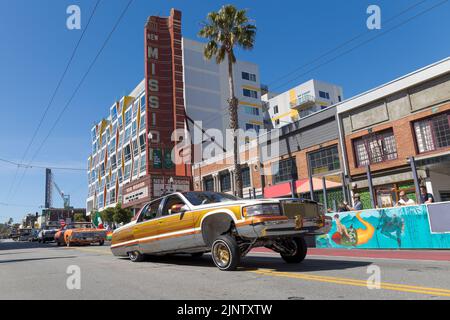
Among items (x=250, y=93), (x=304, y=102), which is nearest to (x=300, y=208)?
(x=250, y=93)

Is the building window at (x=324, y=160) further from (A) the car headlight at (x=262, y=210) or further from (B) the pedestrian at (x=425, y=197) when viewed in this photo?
(A) the car headlight at (x=262, y=210)

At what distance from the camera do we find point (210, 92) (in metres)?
52.6

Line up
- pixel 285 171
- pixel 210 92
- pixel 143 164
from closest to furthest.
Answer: pixel 285 171 < pixel 143 164 < pixel 210 92

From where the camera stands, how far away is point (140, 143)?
5316 centimetres

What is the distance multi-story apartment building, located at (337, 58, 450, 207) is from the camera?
60.5 feet

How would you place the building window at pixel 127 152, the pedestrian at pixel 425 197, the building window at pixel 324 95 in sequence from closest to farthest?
the pedestrian at pixel 425 197, the building window at pixel 127 152, the building window at pixel 324 95

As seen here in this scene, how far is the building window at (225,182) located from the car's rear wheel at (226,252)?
2688cm

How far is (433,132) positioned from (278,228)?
15.6 metres

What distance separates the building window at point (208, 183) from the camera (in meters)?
37.0

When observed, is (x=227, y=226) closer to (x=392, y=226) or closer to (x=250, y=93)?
(x=392, y=226)

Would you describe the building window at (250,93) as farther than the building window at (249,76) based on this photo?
No

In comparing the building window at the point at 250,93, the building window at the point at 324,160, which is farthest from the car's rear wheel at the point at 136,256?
the building window at the point at 250,93

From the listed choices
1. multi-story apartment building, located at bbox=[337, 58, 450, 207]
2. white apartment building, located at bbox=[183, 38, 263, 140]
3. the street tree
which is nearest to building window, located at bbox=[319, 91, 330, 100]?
white apartment building, located at bbox=[183, 38, 263, 140]

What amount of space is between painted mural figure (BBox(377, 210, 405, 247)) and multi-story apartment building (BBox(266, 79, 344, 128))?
166 feet
